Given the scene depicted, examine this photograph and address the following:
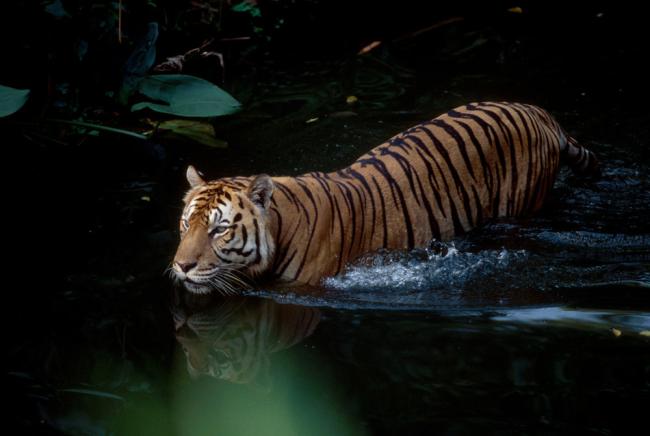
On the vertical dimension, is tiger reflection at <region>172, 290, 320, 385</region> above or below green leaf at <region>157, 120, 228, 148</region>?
below

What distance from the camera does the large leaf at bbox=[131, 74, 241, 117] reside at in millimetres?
4938

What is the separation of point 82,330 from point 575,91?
4554mm

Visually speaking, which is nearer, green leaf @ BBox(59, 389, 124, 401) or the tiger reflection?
green leaf @ BBox(59, 389, 124, 401)

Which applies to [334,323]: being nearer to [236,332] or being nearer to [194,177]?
[236,332]

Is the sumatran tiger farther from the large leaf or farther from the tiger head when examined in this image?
the large leaf

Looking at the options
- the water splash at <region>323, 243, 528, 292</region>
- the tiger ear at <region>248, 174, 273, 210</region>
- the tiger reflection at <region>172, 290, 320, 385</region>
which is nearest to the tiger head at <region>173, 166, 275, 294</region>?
the tiger ear at <region>248, 174, 273, 210</region>

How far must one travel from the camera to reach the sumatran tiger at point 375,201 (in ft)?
13.7

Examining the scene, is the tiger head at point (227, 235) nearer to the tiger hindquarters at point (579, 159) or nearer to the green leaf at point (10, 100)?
the green leaf at point (10, 100)

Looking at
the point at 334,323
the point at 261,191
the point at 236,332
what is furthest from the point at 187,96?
the point at 334,323

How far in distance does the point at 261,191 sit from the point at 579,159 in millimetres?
2125

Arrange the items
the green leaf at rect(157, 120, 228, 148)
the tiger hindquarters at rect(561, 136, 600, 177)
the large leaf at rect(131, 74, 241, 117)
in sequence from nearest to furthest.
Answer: the large leaf at rect(131, 74, 241, 117) < the tiger hindquarters at rect(561, 136, 600, 177) < the green leaf at rect(157, 120, 228, 148)

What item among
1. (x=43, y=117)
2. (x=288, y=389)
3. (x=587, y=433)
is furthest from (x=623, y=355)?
(x=43, y=117)

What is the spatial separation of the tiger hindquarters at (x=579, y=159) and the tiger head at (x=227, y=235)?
1.99 meters

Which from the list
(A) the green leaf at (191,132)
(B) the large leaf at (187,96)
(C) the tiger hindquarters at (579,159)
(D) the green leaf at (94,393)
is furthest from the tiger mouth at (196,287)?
(C) the tiger hindquarters at (579,159)
